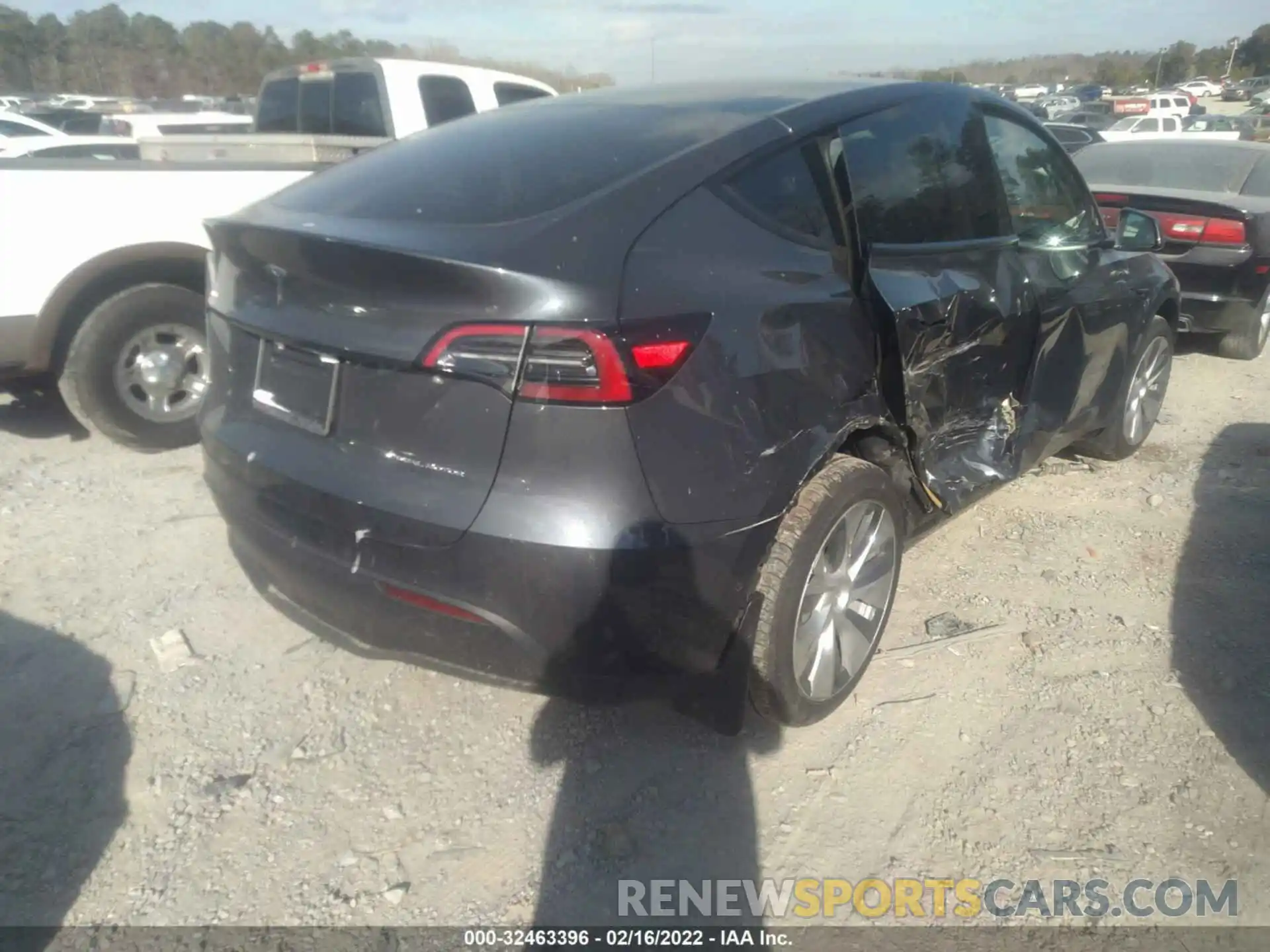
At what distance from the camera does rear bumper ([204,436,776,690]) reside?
2281 millimetres

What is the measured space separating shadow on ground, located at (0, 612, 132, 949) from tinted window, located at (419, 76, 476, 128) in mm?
4467

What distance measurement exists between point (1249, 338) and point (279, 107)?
7318 mm

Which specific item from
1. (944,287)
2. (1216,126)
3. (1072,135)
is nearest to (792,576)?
(944,287)

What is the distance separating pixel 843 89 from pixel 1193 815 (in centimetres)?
239

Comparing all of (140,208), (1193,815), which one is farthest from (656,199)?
(140,208)

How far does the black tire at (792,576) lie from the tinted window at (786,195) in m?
0.66

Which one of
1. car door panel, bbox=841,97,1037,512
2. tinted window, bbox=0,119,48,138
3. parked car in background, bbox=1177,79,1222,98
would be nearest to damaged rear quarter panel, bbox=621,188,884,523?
car door panel, bbox=841,97,1037,512

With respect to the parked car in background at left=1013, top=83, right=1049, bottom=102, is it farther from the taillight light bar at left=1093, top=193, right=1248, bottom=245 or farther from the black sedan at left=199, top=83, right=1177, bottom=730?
the black sedan at left=199, top=83, right=1177, bottom=730

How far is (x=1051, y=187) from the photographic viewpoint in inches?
165

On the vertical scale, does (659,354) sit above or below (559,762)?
above

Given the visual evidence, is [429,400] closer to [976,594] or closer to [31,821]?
[31,821]

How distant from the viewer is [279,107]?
768cm

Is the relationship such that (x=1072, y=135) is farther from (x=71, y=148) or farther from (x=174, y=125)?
(x=71, y=148)

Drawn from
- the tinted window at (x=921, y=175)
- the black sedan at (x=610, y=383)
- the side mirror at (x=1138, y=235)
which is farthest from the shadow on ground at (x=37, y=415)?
the side mirror at (x=1138, y=235)
